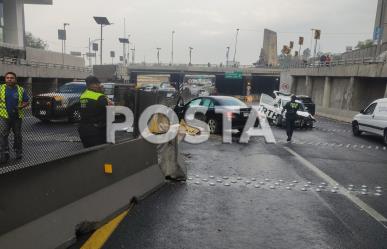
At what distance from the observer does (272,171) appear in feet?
31.9

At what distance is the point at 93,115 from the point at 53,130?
53.1 inches

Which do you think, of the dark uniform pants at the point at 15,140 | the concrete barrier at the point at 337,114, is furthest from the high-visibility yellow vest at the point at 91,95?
the concrete barrier at the point at 337,114

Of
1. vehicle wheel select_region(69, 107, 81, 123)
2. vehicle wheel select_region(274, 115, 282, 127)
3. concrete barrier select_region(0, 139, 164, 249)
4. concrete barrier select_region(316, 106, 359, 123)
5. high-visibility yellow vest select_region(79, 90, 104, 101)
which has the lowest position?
concrete barrier select_region(316, 106, 359, 123)

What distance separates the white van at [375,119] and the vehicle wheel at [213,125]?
685cm

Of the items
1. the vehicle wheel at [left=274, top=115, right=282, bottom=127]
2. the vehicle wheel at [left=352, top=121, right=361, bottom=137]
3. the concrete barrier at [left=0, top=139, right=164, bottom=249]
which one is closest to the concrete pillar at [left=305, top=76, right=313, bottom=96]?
the vehicle wheel at [left=274, top=115, right=282, bottom=127]

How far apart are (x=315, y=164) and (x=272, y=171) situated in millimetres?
1841

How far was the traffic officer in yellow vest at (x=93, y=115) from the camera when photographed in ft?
19.9

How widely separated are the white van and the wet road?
534 cm

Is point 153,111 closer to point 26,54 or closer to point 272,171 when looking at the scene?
point 272,171

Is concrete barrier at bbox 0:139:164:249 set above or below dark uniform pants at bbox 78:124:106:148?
below

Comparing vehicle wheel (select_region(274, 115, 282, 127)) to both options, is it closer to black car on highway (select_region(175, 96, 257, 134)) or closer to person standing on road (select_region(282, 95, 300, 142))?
black car on highway (select_region(175, 96, 257, 134))

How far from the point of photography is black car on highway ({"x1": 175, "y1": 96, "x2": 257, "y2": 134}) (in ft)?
53.1

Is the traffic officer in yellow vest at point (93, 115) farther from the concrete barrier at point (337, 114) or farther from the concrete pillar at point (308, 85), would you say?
the concrete pillar at point (308, 85)

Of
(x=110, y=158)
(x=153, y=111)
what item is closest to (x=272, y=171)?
(x=153, y=111)
